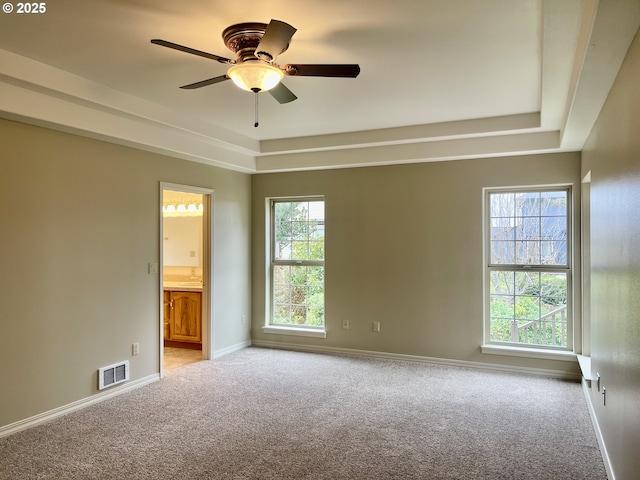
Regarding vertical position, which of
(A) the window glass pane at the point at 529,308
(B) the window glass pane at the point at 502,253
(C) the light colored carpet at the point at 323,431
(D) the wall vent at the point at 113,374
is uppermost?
(B) the window glass pane at the point at 502,253

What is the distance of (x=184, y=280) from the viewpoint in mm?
6777

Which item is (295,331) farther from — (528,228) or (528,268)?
(528,228)

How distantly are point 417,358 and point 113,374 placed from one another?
3272 millimetres

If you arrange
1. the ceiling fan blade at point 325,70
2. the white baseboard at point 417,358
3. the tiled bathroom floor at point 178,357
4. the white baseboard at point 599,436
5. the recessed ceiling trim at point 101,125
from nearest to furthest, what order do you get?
the ceiling fan blade at point 325,70, the white baseboard at point 599,436, the recessed ceiling trim at point 101,125, the white baseboard at point 417,358, the tiled bathroom floor at point 178,357

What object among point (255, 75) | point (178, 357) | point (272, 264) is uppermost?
point (255, 75)

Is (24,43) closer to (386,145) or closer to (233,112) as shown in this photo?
(233,112)

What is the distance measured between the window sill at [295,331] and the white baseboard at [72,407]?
5.73ft

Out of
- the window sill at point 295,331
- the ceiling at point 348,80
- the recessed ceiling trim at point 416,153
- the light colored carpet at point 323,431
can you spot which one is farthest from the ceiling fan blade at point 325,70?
the window sill at point 295,331

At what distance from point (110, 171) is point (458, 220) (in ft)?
12.0

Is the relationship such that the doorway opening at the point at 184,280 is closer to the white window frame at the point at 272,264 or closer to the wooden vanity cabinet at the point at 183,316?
the wooden vanity cabinet at the point at 183,316

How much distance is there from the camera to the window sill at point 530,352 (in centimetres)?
455

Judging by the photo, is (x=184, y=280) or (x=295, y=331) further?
(x=184, y=280)

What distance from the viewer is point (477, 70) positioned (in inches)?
125

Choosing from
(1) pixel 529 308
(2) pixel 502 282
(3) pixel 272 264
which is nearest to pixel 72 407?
(3) pixel 272 264
